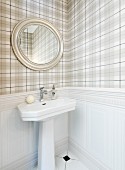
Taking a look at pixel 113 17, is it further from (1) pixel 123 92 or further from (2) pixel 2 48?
(2) pixel 2 48

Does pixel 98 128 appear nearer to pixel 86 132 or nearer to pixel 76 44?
pixel 86 132

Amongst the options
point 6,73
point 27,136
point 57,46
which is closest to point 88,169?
point 27,136

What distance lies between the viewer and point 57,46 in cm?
167

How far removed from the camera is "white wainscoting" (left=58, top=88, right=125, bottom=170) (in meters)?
1.13

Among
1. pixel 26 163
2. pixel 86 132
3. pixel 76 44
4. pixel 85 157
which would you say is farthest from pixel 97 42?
pixel 26 163

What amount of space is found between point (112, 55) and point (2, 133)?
4.61 feet

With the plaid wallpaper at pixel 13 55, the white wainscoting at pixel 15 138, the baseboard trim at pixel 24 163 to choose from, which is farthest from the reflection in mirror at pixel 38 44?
the baseboard trim at pixel 24 163

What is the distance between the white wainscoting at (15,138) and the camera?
1289 millimetres

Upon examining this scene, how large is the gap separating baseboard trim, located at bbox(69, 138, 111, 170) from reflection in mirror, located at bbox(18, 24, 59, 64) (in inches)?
49.3

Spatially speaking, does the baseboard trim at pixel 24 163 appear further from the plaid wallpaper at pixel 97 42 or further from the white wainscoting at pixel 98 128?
the plaid wallpaper at pixel 97 42

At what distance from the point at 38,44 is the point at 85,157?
1.56 metres

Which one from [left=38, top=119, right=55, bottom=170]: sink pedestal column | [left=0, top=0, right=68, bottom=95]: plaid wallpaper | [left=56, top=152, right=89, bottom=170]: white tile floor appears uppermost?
[left=0, top=0, right=68, bottom=95]: plaid wallpaper

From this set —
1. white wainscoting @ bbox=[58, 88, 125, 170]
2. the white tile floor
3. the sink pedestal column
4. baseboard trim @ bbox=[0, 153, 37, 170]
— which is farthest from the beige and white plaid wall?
the white tile floor

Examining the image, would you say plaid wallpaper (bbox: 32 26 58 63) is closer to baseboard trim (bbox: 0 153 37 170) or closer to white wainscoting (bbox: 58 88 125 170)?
white wainscoting (bbox: 58 88 125 170)
